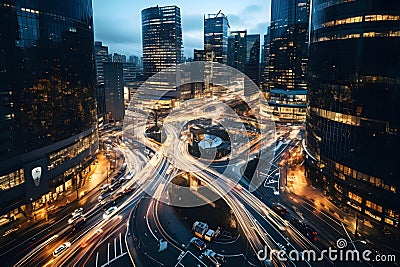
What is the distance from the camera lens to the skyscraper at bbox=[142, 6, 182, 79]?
14125cm

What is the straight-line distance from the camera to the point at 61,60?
36656mm

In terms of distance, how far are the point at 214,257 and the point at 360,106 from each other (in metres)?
22.5

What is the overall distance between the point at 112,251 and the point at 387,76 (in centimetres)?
3175

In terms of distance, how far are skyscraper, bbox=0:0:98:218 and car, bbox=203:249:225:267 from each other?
69.2ft

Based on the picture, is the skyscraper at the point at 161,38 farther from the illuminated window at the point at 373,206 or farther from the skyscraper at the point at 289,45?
the illuminated window at the point at 373,206

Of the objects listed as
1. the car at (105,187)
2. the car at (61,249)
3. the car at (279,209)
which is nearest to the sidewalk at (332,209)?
the car at (279,209)

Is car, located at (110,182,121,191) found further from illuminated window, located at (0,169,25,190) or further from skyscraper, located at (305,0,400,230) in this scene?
skyscraper, located at (305,0,400,230)

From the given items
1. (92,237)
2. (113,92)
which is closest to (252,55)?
(113,92)

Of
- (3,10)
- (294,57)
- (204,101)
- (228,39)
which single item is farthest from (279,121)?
(228,39)

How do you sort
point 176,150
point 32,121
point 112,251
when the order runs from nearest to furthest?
point 112,251 < point 32,121 < point 176,150

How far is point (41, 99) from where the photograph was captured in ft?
108

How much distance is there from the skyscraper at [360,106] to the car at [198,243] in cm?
1847

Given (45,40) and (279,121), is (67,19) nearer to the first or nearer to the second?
(45,40)

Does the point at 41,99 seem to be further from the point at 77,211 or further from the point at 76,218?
the point at 76,218
